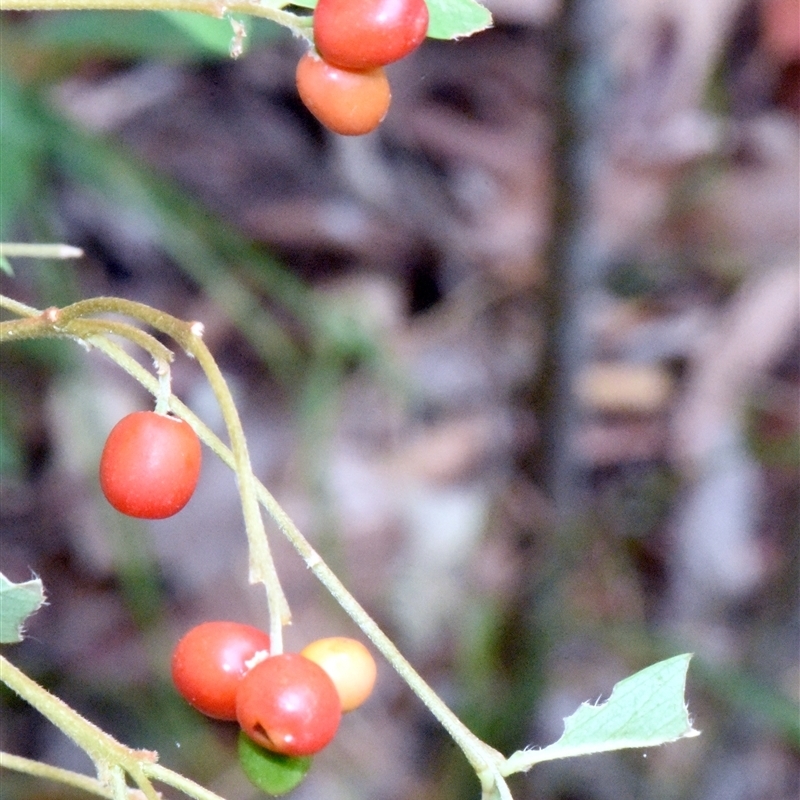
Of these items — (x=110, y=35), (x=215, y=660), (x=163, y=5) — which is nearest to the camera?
(x=163, y=5)

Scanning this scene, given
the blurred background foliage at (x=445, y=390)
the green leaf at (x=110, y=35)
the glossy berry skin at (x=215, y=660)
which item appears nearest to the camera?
the glossy berry skin at (x=215, y=660)

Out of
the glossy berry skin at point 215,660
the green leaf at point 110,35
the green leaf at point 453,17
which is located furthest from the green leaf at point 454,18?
the green leaf at point 110,35

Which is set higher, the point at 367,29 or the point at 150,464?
the point at 367,29

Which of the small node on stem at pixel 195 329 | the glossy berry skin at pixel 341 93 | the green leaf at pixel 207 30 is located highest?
the green leaf at pixel 207 30

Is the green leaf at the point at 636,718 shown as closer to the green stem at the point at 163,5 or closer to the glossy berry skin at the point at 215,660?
the glossy berry skin at the point at 215,660

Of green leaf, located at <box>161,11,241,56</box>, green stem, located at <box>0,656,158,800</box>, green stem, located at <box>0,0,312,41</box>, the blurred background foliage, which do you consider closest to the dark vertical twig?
the blurred background foliage

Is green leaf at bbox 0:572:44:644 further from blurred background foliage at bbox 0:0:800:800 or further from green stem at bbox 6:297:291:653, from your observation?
blurred background foliage at bbox 0:0:800:800

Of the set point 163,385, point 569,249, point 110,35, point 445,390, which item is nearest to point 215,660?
point 163,385

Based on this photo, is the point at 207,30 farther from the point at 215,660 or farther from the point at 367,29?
the point at 215,660
